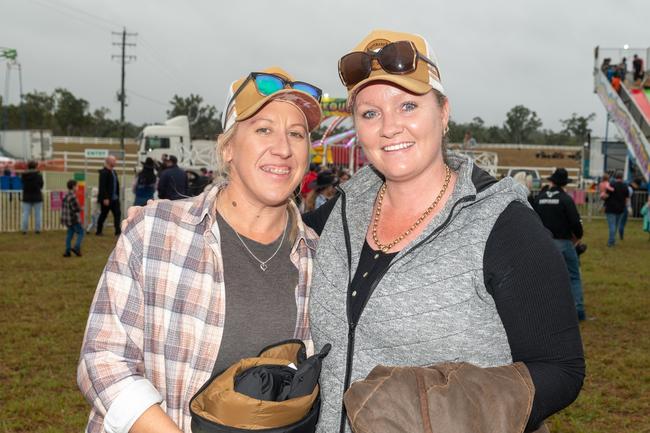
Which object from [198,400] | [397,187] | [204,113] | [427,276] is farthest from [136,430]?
[204,113]

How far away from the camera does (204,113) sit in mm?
94250

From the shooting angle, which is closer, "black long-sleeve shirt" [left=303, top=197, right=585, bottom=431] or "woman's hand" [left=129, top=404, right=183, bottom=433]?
"black long-sleeve shirt" [left=303, top=197, right=585, bottom=431]

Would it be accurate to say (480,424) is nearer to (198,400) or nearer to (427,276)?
(427,276)

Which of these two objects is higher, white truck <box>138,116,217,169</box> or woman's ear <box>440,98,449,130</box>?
white truck <box>138,116,217,169</box>

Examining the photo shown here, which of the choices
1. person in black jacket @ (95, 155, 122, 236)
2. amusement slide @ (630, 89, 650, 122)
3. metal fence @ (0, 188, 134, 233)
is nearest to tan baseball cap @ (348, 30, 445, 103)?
person in black jacket @ (95, 155, 122, 236)

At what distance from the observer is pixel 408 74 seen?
6.99ft

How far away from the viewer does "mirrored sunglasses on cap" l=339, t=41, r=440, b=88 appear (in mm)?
2133

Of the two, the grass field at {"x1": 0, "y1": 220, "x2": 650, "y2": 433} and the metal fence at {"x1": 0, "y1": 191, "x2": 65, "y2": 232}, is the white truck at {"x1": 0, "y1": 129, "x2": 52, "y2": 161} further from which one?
the grass field at {"x1": 0, "y1": 220, "x2": 650, "y2": 433}

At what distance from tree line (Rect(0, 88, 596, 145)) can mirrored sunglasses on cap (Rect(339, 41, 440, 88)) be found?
73403mm

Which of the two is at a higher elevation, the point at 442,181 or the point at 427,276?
the point at 442,181

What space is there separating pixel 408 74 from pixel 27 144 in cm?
5141

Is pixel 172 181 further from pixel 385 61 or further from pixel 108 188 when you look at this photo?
pixel 385 61

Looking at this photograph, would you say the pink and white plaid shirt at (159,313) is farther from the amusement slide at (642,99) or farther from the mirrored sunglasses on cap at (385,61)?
the amusement slide at (642,99)

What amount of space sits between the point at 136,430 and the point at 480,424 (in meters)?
1.06
